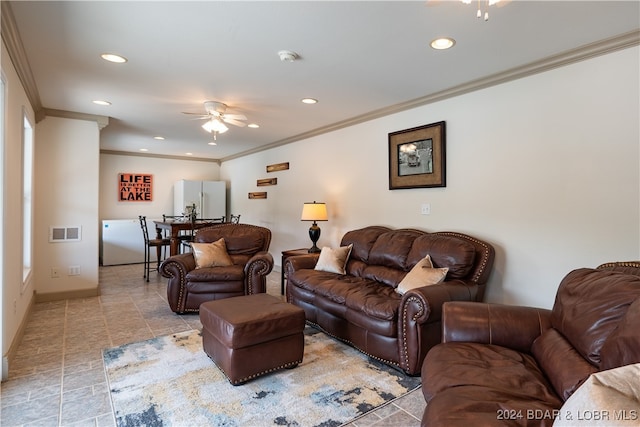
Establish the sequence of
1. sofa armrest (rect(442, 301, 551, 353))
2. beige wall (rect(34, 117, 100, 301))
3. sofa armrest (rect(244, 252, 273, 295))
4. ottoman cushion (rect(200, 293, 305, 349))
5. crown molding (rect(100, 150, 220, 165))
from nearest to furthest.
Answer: sofa armrest (rect(442, 301, 551, 353))
ottoman cushion (rect(200, 293, 305, 349))
sofa armrest (rect(244, 252, 273, 295))
beige wall (rect(34, 117, 100, 301))
crown molding (rect(100, 150, 220, 165))

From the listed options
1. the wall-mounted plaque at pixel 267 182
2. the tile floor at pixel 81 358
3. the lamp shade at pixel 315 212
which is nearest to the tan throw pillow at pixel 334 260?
the lamp shade at pixel 315 212

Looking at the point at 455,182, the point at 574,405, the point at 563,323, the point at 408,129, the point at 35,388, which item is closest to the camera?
the point at 574,405

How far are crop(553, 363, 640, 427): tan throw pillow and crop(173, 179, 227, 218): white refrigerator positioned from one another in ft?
24.8

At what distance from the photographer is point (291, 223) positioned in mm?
5980

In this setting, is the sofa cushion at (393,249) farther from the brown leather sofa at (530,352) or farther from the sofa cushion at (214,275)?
the sofa cushion at (214,275)

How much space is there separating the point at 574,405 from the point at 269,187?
19.5 feet

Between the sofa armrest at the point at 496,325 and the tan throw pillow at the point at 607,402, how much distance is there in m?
0.92

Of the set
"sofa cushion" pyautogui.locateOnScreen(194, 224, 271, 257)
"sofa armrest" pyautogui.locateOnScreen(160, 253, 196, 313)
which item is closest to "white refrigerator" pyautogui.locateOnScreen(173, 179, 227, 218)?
"sofa cushion" pyautogui.locateOnScreen(194, 224, 271, 257)

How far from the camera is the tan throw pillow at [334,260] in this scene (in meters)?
3.70

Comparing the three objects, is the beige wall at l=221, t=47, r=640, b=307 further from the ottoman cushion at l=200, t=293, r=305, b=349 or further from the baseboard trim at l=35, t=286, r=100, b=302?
the baseboard trim at l=35, t=286, r=100, b=302

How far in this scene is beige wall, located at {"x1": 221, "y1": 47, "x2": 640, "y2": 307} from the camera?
8.05 feet

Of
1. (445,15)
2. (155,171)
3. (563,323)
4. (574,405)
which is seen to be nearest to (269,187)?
(155,171)

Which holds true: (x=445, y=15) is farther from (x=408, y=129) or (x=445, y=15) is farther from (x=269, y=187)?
(x=269, y=187)

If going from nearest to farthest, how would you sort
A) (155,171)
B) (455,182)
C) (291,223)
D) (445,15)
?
(445,15) < (455,182) < (291,223) < (155,171)
